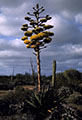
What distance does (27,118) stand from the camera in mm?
8109

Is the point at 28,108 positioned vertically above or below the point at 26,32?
below

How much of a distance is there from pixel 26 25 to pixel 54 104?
8.93 m

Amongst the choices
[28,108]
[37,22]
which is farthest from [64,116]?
[37,22]

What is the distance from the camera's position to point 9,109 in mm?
9664

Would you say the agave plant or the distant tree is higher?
the distant tree

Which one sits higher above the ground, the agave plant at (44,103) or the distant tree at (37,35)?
the distant tree at (37,35)

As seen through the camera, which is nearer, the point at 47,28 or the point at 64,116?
the point at 64,116

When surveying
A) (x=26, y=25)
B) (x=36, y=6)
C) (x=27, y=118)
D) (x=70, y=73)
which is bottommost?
(x=27, y=118)

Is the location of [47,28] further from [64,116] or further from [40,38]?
[64,116]

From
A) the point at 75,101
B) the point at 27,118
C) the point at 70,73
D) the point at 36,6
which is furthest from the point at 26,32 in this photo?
the point at 70,73

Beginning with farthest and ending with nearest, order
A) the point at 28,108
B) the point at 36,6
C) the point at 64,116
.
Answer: the point at 36,6, the point at 28,108, the point at 64,116

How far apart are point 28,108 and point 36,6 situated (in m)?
10.3

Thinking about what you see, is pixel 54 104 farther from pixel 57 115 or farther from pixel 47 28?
pixel 47 28

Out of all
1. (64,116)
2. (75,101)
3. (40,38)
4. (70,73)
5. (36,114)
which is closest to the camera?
(64,116)
